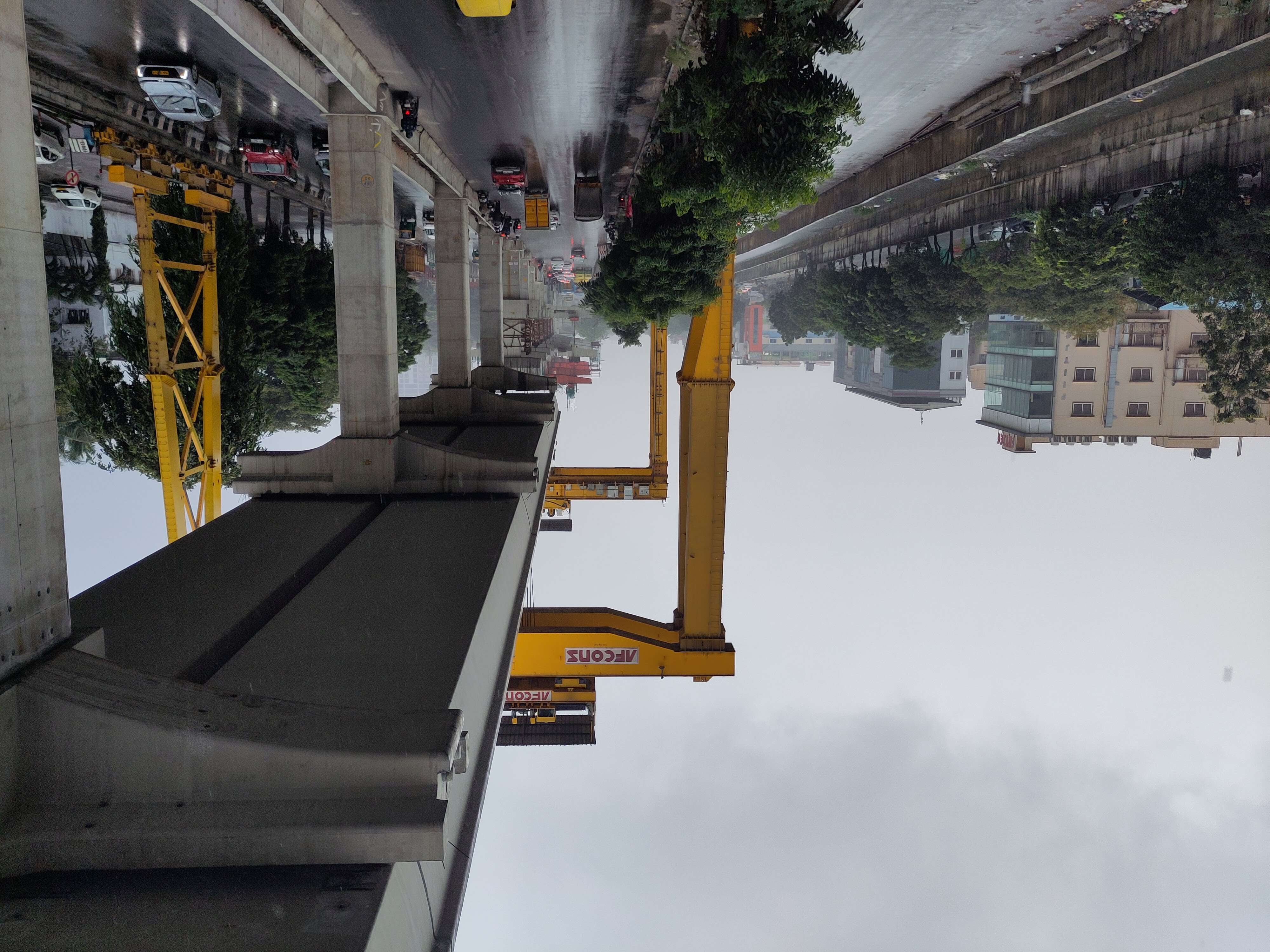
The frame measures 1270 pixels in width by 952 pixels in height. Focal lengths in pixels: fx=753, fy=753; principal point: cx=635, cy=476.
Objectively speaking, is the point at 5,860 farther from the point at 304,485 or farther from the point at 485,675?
the point at 304,485

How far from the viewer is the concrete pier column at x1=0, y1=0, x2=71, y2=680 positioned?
3873mm

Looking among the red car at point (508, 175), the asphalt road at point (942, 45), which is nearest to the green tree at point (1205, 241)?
the asphalt road at point (942, 45)

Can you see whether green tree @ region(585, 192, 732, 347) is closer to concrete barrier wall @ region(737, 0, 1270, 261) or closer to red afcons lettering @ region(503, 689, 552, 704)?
concrete barrier wall @ region(737, 0, 1270, 261)

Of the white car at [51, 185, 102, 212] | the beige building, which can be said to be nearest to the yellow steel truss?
the white car at [51, 185, 102, 212]

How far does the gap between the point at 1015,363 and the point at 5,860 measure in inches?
2620

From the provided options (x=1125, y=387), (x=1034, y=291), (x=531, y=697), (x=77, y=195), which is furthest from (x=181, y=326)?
(x=1125, y=387)

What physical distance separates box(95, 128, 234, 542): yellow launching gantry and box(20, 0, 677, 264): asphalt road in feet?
8.11

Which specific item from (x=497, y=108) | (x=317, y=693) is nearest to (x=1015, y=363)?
(x=497, y=108)

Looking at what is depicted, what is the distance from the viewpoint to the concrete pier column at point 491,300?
2794 cm

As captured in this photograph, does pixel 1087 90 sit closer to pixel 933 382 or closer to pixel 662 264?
pixel 662 264

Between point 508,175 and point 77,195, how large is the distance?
49.5 feet

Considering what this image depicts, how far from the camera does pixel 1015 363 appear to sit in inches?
2371

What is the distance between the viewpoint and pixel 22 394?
13.1 ft

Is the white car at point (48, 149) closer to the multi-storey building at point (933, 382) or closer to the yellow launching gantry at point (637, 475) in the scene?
the yellow launching gantry at point (637, 475)
